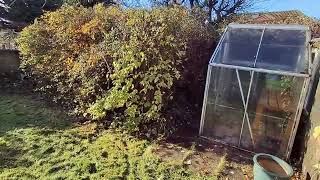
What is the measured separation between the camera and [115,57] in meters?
7.18

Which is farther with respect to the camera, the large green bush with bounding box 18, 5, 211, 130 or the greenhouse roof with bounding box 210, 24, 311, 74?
the large green bush with bounding box 18, 5, 211, 130

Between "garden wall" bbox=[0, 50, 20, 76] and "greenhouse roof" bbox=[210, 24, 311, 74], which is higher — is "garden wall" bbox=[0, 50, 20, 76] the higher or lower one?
the lower one

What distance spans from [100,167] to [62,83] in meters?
4.05

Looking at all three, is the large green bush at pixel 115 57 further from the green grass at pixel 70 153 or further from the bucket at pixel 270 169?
the bucket at pixel 270 169

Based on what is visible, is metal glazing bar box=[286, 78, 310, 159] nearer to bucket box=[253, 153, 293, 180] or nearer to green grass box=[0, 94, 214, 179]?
bucket box=[253, 153, 293, 180]

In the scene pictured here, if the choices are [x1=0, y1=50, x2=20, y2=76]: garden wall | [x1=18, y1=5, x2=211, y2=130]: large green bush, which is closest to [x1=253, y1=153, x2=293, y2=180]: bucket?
[x1=18, y1=5, x2=211, y2=130]: large green bush

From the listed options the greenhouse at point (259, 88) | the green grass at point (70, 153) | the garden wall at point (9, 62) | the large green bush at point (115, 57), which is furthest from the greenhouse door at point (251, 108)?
the garden wall at point (9, 62)

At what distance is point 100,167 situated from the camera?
5.13 metres

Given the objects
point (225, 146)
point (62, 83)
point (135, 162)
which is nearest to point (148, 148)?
point (135, 162)

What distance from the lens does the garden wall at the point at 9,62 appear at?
36.3 feet

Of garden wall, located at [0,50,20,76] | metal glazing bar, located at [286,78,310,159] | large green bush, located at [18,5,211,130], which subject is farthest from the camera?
garden wall, located at [0,50,20,76]

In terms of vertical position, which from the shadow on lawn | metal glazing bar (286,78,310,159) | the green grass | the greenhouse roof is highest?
the greenhouse roof

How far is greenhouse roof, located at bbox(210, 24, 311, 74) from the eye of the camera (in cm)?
612

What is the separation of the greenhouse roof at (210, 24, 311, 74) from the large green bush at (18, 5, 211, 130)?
0.96m
